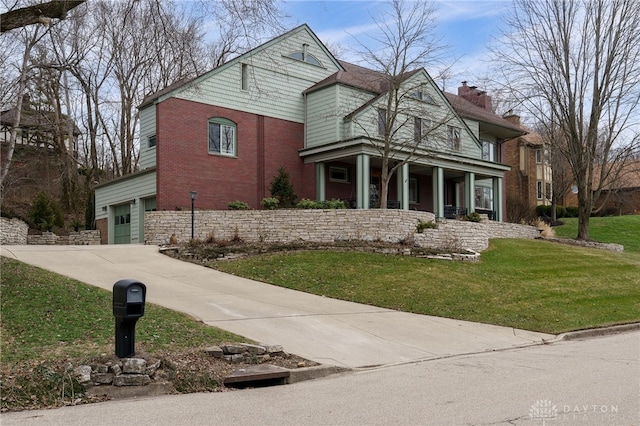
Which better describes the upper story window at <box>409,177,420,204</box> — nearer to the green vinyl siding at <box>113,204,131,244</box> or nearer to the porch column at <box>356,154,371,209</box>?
the porch column at <box>356,154,371,209</box>

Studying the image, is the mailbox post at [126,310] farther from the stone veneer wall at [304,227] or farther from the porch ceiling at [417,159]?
the porch ceiling at [417,159]

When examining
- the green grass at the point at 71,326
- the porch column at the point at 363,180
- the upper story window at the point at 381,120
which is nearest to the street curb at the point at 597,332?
the green grass at the point at 71,326

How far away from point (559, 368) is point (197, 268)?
1292 centimetres

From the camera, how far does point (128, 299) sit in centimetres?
740

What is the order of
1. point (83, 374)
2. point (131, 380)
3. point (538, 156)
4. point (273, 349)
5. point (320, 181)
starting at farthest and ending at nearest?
point (538, 156) < point (320, 181) < point (273, 349) < point (131, 380) < point (83, 374)

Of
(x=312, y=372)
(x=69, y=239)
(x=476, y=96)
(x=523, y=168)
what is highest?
(x=476, y=96)

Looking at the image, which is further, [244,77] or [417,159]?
[417,159]

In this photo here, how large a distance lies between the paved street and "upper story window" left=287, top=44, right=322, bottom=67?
2329 cm

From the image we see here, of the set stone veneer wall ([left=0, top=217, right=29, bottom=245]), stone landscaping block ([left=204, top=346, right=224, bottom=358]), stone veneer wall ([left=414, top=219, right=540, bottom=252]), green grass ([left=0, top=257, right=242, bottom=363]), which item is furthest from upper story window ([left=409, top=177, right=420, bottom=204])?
stone landscaping block ([left=204, top=346, right=224, bottom=358])

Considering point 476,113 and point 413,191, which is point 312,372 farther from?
point 476,113

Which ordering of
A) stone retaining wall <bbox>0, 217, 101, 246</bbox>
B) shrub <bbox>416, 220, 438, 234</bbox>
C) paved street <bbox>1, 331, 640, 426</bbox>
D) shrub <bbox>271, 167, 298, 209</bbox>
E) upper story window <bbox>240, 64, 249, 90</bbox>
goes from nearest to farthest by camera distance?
paved street <bbox>1, 331, 640, 426</bbox>, shrub <bbox>416, 220, 438, 234</bbox>, shrub <bbox>271, 167, 298, 209</bbox>, upper story window <bbox>240, 64, 249, 90</bbox>, stone retaining wall <bbox>0, 217, 101, 246</bbox>

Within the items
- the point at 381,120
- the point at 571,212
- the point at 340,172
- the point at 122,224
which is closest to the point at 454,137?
the point at 381,120

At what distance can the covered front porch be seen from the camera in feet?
92.6

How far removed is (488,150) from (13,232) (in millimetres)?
28199
